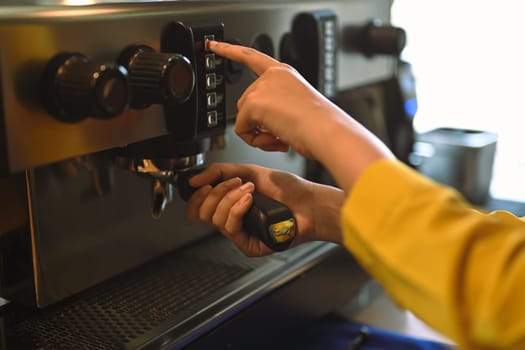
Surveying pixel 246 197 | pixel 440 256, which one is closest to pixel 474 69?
pixel 246 197

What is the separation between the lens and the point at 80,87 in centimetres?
46

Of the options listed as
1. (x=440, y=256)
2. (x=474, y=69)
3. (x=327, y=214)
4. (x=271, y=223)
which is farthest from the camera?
(x=474, y=69)

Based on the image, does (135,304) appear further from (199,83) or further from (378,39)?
(378,39)

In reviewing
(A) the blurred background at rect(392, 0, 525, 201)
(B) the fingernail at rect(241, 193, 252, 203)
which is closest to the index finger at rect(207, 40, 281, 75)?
(B) the fingernail at rect(241, 193, 252, 203)

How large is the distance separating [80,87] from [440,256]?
0.85ft

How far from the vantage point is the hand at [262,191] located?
0.62 m

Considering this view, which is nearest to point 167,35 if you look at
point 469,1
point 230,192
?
point 230,192

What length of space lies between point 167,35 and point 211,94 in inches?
2.5

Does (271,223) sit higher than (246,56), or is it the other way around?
(246,56)

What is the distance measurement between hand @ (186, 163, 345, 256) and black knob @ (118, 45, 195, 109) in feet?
0.42

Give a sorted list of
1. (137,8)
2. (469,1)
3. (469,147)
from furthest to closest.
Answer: (469,1) < (469,147) < (137,8)

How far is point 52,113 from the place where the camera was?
476 mm

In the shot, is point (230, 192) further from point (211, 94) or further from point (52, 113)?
point (52, 113)

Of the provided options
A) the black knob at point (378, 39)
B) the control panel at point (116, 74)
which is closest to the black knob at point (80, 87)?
the control panel at point (116, 74)
